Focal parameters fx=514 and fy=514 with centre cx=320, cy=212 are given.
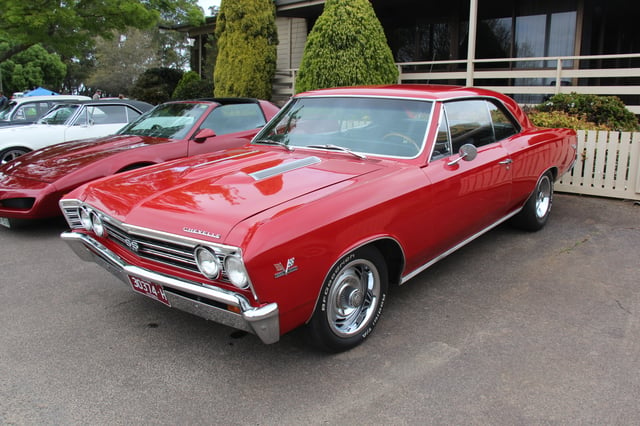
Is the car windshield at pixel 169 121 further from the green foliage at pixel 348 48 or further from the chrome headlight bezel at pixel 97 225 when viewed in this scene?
the green foliage at pixel 348 48

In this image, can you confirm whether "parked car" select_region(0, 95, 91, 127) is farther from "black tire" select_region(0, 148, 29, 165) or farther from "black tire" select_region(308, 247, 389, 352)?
"black tire" select_region(308, 247, 389, 352)

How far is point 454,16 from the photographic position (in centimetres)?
1360

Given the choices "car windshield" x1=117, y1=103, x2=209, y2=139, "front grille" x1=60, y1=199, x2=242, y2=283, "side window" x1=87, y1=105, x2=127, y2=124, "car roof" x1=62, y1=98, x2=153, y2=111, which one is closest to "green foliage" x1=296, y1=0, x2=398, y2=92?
"car roof" x1=62, y1=98, x2=153, y2=111

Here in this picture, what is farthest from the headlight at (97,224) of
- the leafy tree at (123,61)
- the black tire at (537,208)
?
the leafy tree at (123,61)

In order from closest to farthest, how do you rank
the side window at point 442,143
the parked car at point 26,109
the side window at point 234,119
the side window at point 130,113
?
the side window at point 442,143, the side window at point 234,119, the side window at point 130,113, the parked car at point 26,109

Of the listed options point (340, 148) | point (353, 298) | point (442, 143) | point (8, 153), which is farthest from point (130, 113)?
point (353, 298)

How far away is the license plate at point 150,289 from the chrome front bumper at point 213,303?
4 centimetres

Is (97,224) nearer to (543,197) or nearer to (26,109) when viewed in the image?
(543,197)

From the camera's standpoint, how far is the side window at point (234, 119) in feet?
22.6

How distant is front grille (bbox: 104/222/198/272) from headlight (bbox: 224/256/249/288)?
0.27 metres

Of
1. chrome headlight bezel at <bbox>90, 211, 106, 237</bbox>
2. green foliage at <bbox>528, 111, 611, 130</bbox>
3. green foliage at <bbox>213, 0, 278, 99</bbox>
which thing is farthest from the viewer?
green foliage at <bbox>213, 0, 278, 99</bbox>

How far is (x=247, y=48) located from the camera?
13.7m

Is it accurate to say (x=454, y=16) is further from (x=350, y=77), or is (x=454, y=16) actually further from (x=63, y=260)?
(x=63, y=260)

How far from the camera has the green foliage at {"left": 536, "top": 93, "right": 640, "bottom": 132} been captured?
807cm
